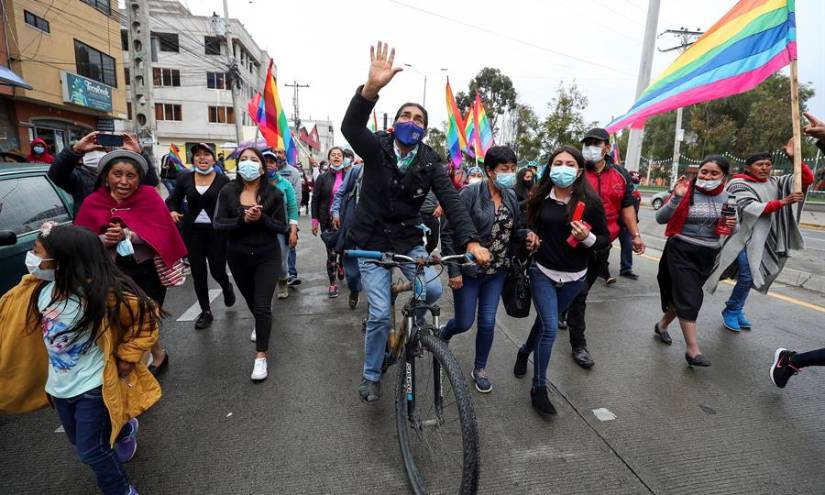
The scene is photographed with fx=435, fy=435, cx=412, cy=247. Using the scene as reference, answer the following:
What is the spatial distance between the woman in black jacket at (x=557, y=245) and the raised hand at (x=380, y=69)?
144 centimetres

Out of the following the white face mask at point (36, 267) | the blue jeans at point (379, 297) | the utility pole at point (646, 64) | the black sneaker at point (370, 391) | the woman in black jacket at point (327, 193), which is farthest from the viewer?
the utility pole at point (646, 64)

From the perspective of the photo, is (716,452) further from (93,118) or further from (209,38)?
(209,38)

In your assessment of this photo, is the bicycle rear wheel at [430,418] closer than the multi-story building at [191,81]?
Yes

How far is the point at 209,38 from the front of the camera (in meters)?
38.2

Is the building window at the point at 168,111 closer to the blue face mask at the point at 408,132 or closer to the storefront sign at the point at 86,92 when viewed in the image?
the storefront sign at the point at 86,92

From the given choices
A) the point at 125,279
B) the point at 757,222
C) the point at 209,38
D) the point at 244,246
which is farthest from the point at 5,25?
the point at 209,38

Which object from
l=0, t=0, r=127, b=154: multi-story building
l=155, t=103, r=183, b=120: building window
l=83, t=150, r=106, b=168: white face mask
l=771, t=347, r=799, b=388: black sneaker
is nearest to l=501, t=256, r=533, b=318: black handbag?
l=771, t=347, r=799, b=388: black sneaker

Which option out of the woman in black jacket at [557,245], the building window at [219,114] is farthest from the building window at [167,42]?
the woman in black jacket at [557,245]

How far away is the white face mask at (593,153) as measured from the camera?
3.83 meters

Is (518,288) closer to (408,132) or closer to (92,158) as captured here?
(408,132)

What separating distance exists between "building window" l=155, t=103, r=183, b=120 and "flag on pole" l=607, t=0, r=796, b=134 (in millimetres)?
41774

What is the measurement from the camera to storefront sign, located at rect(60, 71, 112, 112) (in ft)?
57.8

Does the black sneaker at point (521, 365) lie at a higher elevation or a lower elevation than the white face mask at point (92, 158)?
lower

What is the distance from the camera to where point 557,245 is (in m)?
3.09
